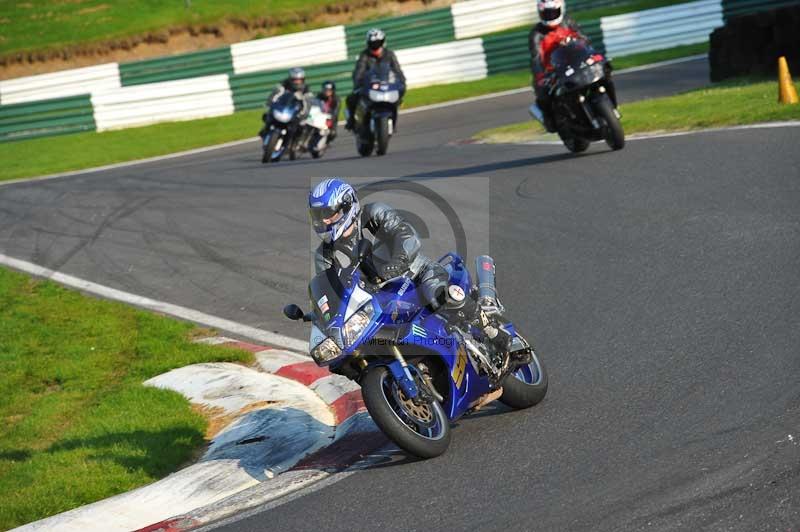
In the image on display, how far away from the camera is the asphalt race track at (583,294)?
5.15 meters

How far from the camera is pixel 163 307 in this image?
11062 mm

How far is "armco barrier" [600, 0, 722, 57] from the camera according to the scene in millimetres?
28953

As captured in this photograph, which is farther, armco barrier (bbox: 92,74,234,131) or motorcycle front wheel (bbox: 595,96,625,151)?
armco barrier (bbox: 92,74,234,131)

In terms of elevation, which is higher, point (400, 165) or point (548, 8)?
point (548, 8)

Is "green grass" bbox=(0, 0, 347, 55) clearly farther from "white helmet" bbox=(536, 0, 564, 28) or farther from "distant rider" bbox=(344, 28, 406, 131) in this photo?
"white helmet" bbox=(536, 0, 564, 28)

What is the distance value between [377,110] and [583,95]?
563cm

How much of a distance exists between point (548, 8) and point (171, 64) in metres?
18.0

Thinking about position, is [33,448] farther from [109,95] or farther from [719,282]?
[109,95]

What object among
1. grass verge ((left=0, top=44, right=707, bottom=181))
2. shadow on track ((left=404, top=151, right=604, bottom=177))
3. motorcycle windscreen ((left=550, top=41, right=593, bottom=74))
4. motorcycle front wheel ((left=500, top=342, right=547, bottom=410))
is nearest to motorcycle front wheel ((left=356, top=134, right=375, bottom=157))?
shadow on track ((left=404, top=151, right=604, bottom=177))

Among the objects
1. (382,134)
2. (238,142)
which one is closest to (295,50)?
(238,142)

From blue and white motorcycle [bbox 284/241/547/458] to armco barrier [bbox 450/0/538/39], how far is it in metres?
27.4

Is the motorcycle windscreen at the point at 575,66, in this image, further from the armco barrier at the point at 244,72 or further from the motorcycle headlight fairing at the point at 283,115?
the armco barrier at the point at 244,72

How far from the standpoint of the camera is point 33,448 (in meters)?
7.92

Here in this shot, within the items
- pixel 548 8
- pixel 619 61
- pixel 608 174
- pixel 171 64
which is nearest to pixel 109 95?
pixel 171 64
